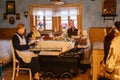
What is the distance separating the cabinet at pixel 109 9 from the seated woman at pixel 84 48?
2.77m

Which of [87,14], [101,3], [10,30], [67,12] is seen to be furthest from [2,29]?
[101,3]

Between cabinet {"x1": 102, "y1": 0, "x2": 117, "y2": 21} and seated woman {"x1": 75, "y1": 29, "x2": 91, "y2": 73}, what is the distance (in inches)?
109

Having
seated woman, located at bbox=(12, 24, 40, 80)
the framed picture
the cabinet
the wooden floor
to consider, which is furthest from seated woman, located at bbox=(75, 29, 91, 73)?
the framed picture

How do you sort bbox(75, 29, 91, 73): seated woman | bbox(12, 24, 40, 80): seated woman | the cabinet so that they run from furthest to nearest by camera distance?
1. the cabinet
2. bbox(75, 29, 91, 73): seated woman
3. bbox(12, 24, 40, 80): seated woman

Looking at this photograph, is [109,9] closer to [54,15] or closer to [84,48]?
[54,15]

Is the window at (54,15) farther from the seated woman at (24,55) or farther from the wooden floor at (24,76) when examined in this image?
the seated woman at (24,55)

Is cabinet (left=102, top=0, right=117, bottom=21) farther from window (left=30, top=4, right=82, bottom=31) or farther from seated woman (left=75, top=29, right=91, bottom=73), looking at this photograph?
seated woman (left=75, top=29, right=91, bottom=73)

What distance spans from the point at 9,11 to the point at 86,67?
13.8 feet

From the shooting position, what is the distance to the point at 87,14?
27.2ft

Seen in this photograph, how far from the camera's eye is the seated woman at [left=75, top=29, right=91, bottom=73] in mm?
5298

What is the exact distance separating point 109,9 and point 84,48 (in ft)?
10.9

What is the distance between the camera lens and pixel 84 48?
525 cm

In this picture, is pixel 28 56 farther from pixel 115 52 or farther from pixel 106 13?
pixel 106 13

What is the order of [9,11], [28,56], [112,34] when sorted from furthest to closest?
[9,11] → [28,56] → [112,34]
